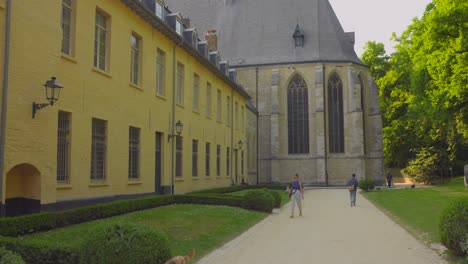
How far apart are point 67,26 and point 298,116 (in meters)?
37.2

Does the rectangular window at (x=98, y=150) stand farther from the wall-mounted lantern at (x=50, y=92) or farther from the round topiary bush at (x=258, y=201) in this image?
the round topiary bush at (x=258, y=201)

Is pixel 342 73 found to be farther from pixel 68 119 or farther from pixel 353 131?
pixel 68 119

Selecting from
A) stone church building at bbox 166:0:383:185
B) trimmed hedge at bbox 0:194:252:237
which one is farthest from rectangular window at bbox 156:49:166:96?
stone church building at bbox 166:0:383:185

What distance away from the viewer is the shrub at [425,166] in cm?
4762

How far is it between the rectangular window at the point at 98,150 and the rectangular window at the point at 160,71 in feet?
16.8

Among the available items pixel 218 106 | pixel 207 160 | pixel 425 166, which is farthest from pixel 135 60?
pixel 425 166

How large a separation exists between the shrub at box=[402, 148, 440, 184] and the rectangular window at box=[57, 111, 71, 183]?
1659 inches

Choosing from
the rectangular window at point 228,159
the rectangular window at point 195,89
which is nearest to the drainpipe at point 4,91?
the rectangular window at point 195,89

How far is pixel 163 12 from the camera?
21719 millimetres

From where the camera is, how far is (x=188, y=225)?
12.6 metres

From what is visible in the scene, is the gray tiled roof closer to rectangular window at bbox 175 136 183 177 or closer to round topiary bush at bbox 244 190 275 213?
rectangular window at bbox 175 136 183 177

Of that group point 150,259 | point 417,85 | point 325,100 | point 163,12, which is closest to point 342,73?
point 325,100

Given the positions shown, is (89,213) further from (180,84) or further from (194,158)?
(194,158)

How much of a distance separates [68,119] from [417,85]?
2344 centimetres
